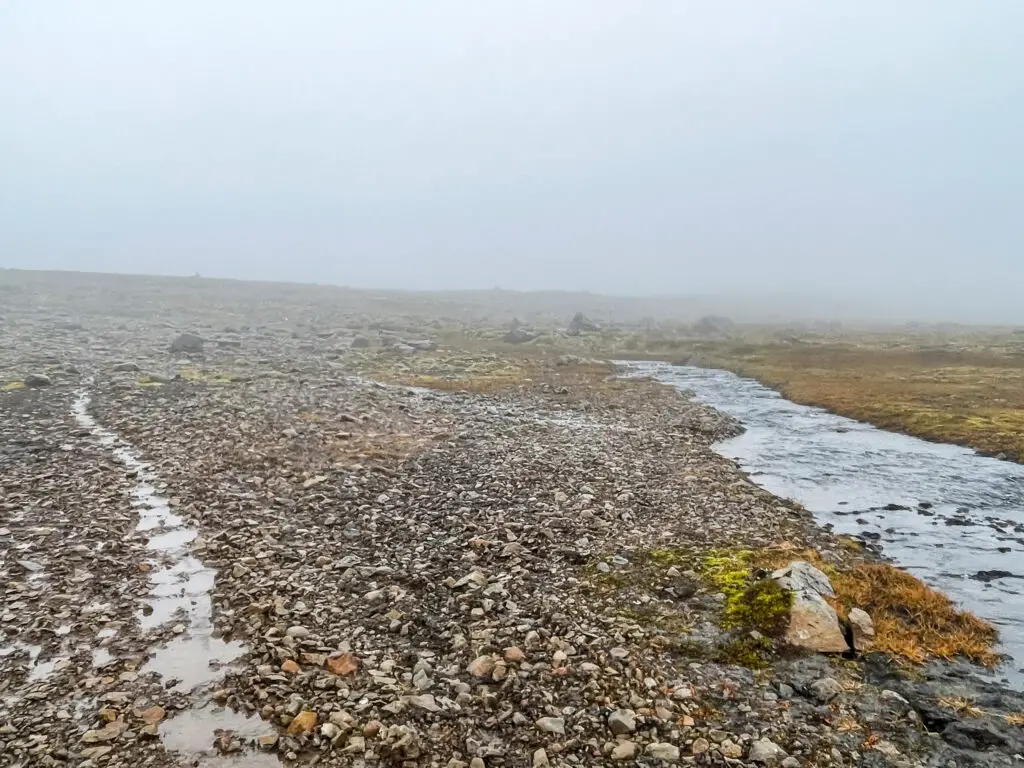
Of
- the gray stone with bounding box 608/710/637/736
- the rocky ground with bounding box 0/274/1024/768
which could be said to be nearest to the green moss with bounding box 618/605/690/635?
the rocky ground with bounding box 0/274/1024/768

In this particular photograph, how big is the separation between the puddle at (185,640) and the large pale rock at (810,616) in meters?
8.76

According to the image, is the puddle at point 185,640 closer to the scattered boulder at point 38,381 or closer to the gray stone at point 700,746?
the gray stone at point 700,746

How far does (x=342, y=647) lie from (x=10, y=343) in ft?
203

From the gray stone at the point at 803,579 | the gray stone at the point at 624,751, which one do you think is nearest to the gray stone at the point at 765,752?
the gray stone at the point at 624,751

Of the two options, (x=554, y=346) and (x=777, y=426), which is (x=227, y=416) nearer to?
(x=777, y=426)

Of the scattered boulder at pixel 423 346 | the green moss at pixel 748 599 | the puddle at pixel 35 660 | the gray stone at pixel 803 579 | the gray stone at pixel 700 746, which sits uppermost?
→ the gray stone at pixel 803 579

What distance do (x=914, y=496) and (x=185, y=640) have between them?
2306 centimetres

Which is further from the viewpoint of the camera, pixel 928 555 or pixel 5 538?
pixel 928 555

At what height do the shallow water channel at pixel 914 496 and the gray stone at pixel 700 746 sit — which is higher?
the gray stone at pixel 700 746

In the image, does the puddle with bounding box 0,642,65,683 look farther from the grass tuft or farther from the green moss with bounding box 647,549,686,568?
the grass tuft

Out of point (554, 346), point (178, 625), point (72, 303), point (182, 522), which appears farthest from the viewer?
→ point (72, 303)

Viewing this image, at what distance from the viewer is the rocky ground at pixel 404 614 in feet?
28.3

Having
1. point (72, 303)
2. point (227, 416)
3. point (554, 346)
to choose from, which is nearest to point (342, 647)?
point (227, 416)

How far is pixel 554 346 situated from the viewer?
82.3 metres
